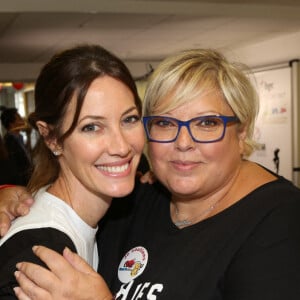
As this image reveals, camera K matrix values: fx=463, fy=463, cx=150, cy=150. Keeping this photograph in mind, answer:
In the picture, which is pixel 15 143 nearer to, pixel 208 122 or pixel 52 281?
pixel 208 122

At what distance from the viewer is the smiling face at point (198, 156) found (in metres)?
1.40

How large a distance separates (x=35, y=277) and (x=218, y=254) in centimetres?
47

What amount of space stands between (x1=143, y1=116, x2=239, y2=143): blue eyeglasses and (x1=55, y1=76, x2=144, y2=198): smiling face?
0.08 meters

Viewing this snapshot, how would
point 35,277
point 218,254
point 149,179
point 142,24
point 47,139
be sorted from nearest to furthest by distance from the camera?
point 35,277 → point 218,254 → point 47,139 → point 149,179 → point 142,24

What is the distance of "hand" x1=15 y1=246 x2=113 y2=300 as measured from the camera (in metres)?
1.13

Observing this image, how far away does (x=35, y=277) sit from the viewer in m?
1.13

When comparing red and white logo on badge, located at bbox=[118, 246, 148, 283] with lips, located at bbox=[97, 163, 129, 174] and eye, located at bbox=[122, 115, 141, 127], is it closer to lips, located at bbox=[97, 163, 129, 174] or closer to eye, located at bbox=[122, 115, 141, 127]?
lips, located at bbox=[97, 163, 129, 174]

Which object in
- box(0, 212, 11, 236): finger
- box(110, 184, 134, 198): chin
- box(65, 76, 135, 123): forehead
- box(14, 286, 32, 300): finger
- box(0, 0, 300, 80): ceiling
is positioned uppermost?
box(0, 0, 300, 80): ceiling

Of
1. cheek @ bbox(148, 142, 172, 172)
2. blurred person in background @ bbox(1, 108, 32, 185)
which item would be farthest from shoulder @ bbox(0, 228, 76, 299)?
blurred person in background @ bbox(1, 108, 32, 185)

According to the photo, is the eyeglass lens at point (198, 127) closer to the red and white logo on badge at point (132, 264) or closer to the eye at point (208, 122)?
the eye at point (208, 122)

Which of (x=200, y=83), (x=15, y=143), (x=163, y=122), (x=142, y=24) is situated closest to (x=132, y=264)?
(x=163, y=122)

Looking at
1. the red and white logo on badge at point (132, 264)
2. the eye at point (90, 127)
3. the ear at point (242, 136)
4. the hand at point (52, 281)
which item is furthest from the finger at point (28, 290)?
the ear at point (242, 136)

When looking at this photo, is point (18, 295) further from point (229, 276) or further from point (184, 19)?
point (184, 19)

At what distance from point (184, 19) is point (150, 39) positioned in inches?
49.9
